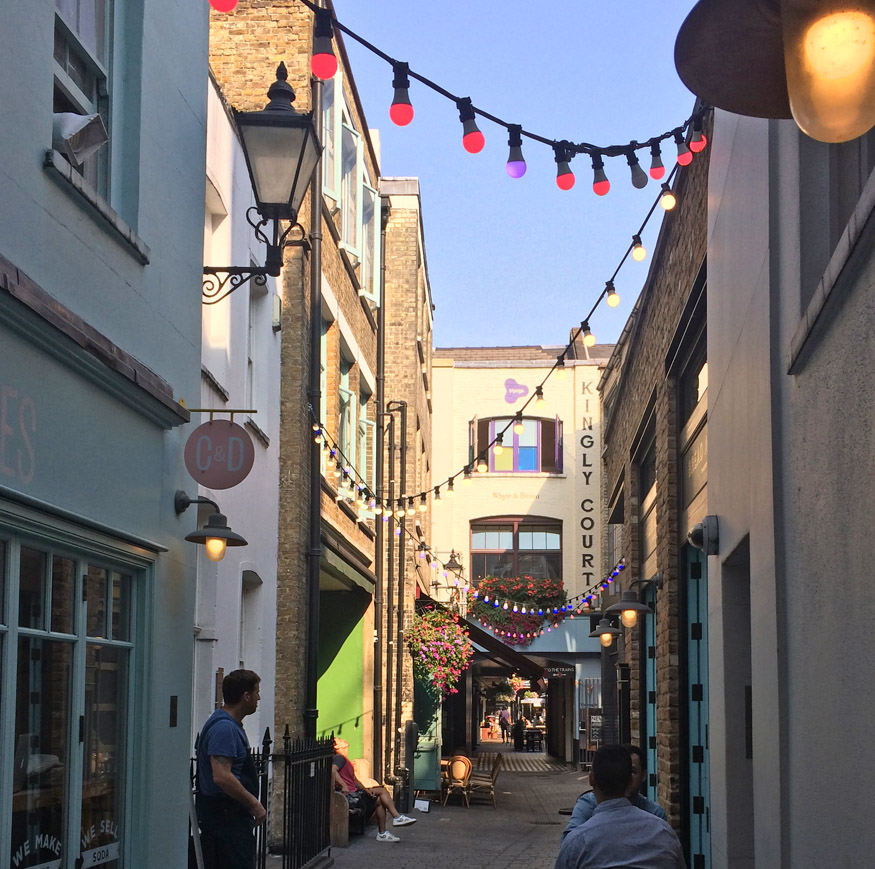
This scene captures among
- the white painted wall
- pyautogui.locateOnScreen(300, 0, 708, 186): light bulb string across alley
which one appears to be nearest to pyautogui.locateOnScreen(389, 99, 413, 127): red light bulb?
pyautogui.locateOnScreen(300, 0, 708, 186): light bulb string across alley

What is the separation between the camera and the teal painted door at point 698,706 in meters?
10.9

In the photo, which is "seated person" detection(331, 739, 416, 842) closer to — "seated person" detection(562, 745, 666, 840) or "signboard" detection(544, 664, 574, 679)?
"seated person" detection(562, 745, 666, 840)

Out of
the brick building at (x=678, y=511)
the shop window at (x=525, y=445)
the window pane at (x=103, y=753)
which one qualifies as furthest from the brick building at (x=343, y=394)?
the shop window at (x=525, y=445)

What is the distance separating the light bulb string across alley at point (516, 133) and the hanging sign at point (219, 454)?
219 cm

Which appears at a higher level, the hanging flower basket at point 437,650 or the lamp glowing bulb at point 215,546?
the lamp glowing bulb at point 215,546

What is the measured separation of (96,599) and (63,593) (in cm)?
54

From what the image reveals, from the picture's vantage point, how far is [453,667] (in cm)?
2508

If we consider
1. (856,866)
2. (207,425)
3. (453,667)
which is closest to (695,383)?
(207,425)

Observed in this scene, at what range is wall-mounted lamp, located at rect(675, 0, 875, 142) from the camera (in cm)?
253

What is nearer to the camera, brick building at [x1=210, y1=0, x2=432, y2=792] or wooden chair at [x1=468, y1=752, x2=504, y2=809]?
brick building at [x1=210, y1=0, x2=432, y2=792]

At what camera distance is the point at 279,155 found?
8.16 m

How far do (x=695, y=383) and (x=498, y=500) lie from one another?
27.1m

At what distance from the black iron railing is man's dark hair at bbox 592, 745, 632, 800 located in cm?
573

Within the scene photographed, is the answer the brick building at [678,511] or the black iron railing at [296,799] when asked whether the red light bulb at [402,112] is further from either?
the black iron railing at [296,799]
